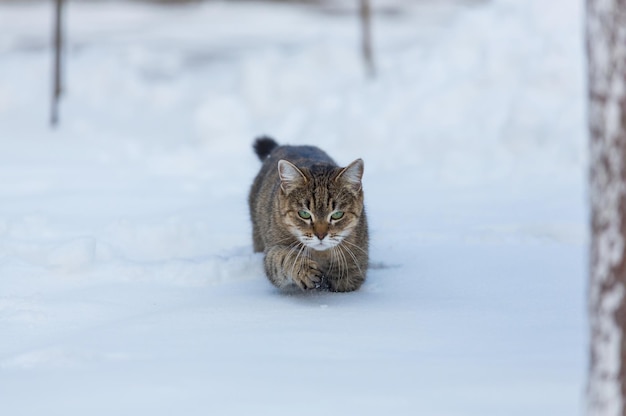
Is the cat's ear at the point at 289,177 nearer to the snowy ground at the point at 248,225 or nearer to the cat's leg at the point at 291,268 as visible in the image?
the cat's leg at the point at 291,268

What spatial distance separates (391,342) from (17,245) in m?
2.63

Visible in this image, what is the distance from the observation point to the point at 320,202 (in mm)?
4918

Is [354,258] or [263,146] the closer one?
[354,258]

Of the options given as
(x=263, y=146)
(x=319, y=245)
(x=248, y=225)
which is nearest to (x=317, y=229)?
(x=319, y=245)

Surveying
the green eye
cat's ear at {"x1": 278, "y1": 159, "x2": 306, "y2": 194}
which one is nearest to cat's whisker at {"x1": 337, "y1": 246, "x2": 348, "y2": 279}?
the green eye

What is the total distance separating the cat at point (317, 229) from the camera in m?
4.89

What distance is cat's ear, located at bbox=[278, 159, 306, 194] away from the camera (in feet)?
16.3

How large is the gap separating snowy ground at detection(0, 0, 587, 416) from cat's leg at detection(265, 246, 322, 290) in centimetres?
11

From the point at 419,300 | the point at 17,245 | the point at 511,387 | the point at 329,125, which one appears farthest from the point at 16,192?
the point at 511,387

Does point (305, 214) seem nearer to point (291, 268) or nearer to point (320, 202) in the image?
point (320, 202)

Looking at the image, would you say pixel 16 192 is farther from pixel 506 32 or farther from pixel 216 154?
pixel 506 32

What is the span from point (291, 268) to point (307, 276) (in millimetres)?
101

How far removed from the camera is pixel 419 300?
4.91 m

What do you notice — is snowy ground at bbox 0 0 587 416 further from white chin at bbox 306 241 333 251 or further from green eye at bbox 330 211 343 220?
green eye at bbox 330 211 343 220
